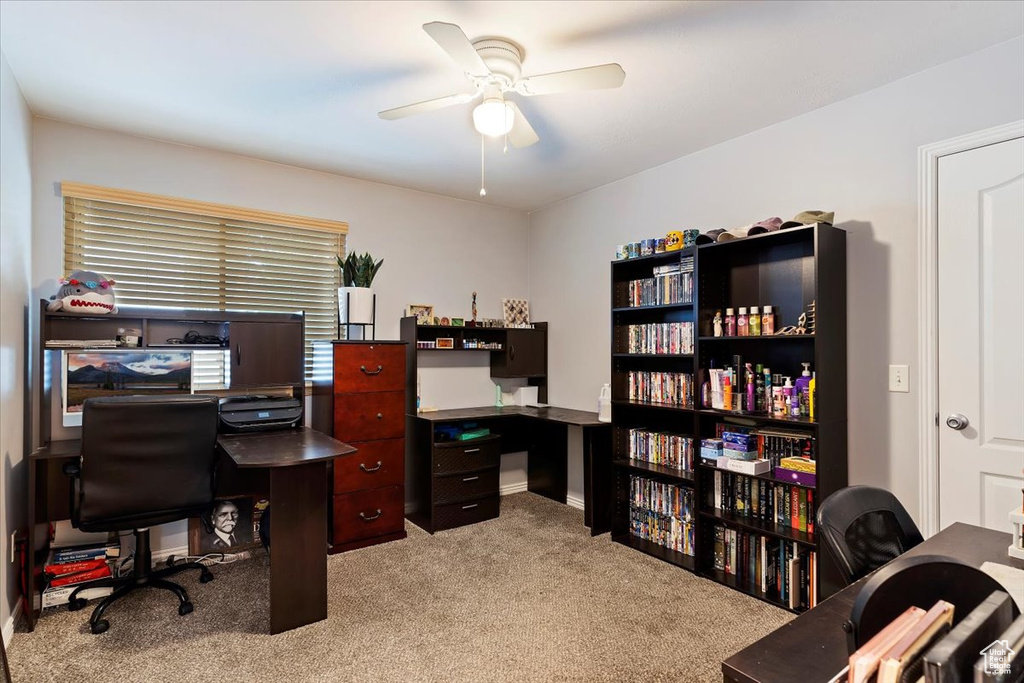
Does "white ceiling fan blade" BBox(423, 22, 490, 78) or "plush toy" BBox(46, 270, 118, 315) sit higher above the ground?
"white ceiling fan blade" BBox(423, 22, 490, 78)

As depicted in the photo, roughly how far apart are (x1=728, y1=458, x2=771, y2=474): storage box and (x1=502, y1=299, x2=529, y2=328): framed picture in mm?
2385

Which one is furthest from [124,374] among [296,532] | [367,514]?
[367,514]

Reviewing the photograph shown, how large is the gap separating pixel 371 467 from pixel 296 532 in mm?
1061

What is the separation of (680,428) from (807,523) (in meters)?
0.97

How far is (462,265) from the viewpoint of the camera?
14.5 feet

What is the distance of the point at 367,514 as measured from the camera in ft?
11.1

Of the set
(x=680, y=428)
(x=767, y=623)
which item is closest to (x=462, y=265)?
(x=680, y=428)

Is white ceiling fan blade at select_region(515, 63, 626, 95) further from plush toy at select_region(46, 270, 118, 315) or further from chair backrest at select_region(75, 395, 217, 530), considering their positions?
plush toy at select_region(46, 270, 118, 315)

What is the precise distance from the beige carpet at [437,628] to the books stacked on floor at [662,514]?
7.9 inches

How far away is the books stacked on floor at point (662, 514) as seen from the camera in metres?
3.09

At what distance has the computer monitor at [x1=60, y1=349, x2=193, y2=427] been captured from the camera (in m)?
2.76

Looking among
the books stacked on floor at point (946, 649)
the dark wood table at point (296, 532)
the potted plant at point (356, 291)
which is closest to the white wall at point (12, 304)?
the dark wood table at point (296, 532)

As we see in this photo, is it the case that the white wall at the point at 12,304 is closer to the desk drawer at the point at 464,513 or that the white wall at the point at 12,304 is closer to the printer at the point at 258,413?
the printer at the point at 258,413

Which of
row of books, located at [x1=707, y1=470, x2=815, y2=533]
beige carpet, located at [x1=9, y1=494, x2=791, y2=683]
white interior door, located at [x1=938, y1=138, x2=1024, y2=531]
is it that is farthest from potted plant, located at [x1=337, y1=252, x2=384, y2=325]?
white interior door, located at [x1=938, y1=138, x2=1024, y2=531]
